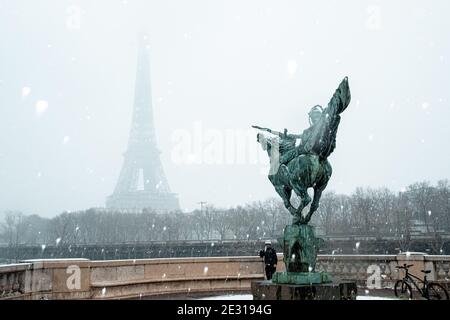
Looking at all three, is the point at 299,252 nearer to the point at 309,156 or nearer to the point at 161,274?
the point at 309,156

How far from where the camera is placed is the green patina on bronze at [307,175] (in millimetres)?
10906

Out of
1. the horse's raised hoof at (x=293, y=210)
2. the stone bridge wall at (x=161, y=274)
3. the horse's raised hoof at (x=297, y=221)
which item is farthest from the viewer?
the stone bridge wall at (x=161, y=274)

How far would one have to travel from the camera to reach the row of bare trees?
83.7 meters

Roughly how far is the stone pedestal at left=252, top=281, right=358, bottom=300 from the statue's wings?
9.82 ft

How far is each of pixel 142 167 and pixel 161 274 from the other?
140 meters

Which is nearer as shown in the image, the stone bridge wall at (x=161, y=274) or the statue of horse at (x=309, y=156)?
the statue of horse at (x=309, y=156)

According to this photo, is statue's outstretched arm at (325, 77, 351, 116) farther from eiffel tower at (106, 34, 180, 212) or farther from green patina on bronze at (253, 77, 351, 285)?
eiffel tower at (106, 34, 180, 212)

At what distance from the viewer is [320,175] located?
11375mm

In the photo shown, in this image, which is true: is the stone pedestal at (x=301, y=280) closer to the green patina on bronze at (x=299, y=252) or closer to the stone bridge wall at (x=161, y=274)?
the green patina on bronze at (x=299, y=252)

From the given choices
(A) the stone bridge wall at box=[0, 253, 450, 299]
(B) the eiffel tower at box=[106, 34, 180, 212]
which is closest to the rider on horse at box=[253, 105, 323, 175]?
(A) the stone bridge wall at box=[0, 253, 450, 299]

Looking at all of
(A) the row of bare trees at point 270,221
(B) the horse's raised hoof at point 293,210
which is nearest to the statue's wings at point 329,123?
(B) the horse's raised hoof at point 293,210

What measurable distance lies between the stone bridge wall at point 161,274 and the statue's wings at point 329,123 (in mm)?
9218
